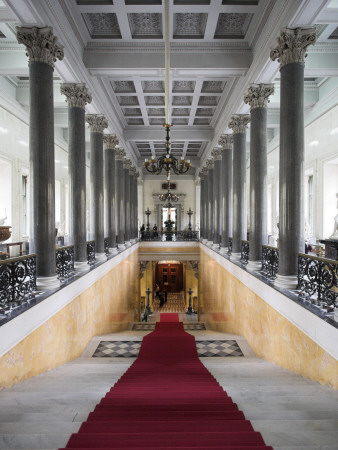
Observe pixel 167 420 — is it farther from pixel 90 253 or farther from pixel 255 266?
pixel 90 253

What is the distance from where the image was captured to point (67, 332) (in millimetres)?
6172

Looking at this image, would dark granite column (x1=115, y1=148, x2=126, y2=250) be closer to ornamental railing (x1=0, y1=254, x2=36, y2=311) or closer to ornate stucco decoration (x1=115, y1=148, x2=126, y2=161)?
ornate stucco decoration (x1=115, y1=148, x2=126, y2=161)

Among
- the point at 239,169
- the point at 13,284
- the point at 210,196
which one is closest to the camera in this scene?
the point at 13,284

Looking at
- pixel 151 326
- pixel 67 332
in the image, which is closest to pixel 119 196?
pixel 151 326

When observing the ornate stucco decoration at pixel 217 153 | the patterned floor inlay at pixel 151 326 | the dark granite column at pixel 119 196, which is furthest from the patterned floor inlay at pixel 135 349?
the ornate stucco decoration at pixel 217 153

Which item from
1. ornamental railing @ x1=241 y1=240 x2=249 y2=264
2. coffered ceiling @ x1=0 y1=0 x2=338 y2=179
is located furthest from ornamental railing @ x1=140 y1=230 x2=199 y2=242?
ornamental railing @ x1=241 y1=240 x2=249 y2=264

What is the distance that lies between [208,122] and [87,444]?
49.3 feet

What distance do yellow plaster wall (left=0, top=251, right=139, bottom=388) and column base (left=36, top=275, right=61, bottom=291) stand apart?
0.50 meters

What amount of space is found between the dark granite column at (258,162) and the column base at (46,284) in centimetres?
485

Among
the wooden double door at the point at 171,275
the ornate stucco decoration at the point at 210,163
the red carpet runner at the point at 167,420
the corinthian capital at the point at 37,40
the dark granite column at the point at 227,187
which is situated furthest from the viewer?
the wooden double door at the point at 171,275

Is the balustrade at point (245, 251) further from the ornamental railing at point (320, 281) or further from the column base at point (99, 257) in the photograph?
the column base at point (99, 257)

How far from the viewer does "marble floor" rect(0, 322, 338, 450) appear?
2.34 m

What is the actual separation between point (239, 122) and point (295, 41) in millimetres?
4759

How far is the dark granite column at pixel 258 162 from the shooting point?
8.12 meters
